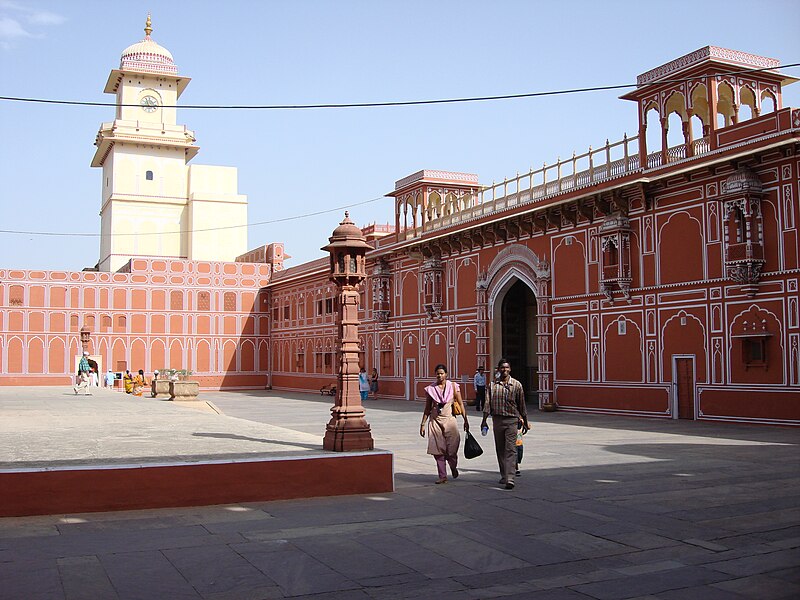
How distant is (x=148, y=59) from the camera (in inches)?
2351

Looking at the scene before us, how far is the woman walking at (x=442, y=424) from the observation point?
10633mm

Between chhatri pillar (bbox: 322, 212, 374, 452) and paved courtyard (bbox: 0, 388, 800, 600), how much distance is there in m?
0.93

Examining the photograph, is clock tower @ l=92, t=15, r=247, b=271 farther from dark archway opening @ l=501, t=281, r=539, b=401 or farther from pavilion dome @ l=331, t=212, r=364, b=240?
pavilion dome @ l=331, t=212, r=364, b=240

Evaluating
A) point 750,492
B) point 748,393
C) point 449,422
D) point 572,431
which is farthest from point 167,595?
point 748,393

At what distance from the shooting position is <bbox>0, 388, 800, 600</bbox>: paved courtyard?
5801mm

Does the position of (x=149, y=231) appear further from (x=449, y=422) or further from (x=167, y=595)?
(x=167, y=595)

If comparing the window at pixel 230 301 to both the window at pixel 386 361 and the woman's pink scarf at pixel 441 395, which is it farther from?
the woman's pink scarf at pixel 441 395

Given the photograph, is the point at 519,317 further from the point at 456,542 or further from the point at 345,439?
the point at 456,542

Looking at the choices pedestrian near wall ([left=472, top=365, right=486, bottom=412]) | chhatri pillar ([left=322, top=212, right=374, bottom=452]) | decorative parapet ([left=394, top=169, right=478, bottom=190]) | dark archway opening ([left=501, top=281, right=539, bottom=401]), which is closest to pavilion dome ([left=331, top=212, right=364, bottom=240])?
chhatri pillar ([left=322, top=212, right=374, bottom=452])

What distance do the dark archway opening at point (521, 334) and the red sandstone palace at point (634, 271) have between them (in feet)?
0.21

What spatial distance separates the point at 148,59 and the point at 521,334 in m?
41.4

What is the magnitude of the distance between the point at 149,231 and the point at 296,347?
17669 millimetres

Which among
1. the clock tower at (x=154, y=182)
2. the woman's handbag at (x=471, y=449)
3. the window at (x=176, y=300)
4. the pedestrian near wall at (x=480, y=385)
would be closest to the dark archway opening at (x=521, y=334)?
the pedestrian near wall at (x=480, y=385)

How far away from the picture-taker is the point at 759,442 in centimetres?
1540
